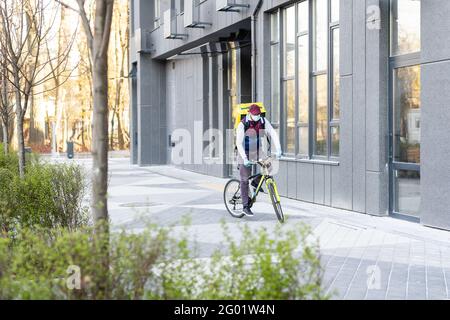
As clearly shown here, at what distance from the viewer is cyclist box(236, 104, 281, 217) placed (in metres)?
9.95

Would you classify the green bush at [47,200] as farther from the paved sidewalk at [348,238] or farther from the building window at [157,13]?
the building window at [157,13]

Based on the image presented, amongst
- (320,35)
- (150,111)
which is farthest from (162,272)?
(150,111)

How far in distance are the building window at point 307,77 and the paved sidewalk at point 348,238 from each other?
1.44 m

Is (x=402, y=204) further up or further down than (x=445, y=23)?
further down

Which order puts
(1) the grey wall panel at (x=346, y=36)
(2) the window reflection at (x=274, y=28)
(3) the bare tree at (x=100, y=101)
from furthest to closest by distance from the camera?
(2) the window reflection at (x=274, y=28), (1) the grey wall panel at (x=346, y=36), (3) the bare tree at (x=100, y=101)

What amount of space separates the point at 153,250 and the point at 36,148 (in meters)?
40.7

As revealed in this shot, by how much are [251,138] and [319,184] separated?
291 centimetres

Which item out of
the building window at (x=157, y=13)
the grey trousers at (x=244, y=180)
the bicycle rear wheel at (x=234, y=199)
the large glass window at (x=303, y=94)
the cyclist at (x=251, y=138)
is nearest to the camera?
the cyclist at (x=251, y=138)

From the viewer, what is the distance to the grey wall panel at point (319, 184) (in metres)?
12.4

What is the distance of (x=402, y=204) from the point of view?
10312 mm

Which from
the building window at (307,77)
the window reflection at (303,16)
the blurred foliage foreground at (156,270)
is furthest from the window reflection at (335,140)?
the blurred foliage foreground at (156,270)

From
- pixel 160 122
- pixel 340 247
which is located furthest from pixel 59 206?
pixel 160 122
